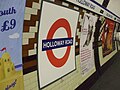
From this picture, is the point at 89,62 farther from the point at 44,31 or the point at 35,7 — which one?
the point at 35,7

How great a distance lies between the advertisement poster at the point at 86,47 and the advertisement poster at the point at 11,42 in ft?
10.2

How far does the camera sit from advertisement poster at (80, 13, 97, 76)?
5811 mm

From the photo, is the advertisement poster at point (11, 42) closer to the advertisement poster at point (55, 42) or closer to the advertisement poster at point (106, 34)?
the advertisement poster at point (55, 42)

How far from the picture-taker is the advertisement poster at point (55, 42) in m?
3.49

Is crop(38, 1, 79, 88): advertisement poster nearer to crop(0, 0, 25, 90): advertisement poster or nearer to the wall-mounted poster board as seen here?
crop(0, 0, 25, 90): advertisement poster

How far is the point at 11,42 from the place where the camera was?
8.80 ft

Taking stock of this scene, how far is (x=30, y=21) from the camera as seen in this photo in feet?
10.0

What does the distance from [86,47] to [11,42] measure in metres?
3.89

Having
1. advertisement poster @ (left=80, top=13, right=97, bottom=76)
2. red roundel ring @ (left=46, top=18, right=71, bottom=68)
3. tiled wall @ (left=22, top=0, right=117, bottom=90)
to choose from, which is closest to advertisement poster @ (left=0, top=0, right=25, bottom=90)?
tiled wall @ (left=22, top=0, right=117, bottom=90)

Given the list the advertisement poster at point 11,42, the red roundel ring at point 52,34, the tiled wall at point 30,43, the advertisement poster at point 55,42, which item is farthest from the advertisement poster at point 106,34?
the advertisement poster at point 11,42

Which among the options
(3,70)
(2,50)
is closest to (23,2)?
(2,50)

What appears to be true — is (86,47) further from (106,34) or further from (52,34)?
(106,34)

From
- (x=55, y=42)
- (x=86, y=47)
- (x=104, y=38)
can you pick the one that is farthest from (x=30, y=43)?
(x=104, y=38)

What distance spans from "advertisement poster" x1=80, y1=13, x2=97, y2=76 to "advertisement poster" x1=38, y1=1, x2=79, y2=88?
0.80 m
